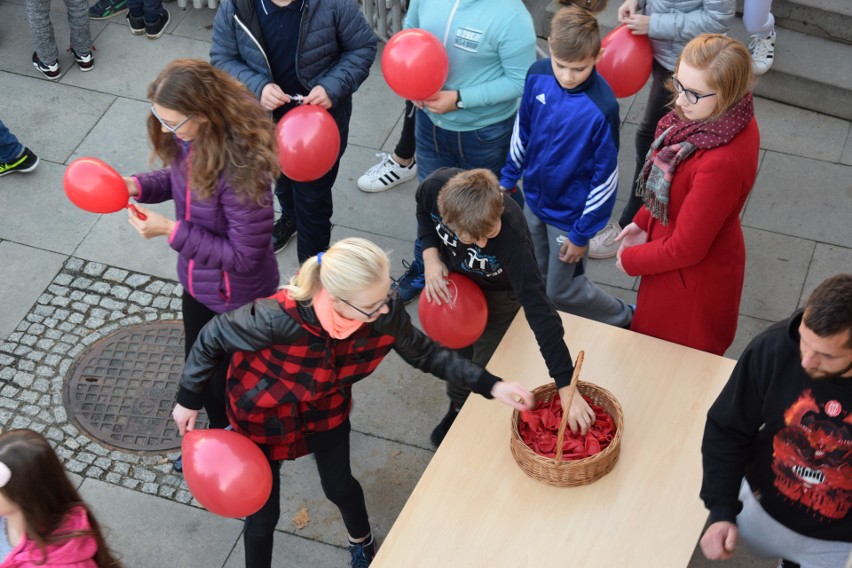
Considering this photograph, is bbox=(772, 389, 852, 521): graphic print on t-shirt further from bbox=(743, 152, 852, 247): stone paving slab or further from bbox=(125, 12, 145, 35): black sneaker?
bbox=(125, 12, 145, 35): black sneaker

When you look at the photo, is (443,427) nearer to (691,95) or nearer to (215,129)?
(215,129)

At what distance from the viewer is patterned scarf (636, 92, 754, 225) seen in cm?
375

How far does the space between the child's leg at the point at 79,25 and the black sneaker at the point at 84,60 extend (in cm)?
2

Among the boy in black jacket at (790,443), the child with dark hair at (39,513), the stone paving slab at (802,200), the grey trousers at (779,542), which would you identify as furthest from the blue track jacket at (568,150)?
the child with dark hair at (39,513)

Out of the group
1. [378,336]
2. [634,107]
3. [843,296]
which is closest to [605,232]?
[634,107]

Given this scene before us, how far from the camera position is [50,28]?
682cm

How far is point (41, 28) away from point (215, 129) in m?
3.71

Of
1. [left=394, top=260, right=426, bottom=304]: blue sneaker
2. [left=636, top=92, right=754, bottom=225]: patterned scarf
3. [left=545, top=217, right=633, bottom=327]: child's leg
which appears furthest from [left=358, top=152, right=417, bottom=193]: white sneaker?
[left=636, top=92, right=754, bottom=225]: patterned scarf

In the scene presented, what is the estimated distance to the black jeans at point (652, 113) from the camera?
207 inches

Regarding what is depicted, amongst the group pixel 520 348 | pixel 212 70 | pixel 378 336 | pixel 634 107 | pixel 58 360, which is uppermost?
pixel 212 70

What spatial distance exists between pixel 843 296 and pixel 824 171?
13.1ft

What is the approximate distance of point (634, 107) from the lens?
22.7 feet

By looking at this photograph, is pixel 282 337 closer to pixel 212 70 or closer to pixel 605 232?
pixel 212 70

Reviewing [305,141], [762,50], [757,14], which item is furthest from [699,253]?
[762,50]
